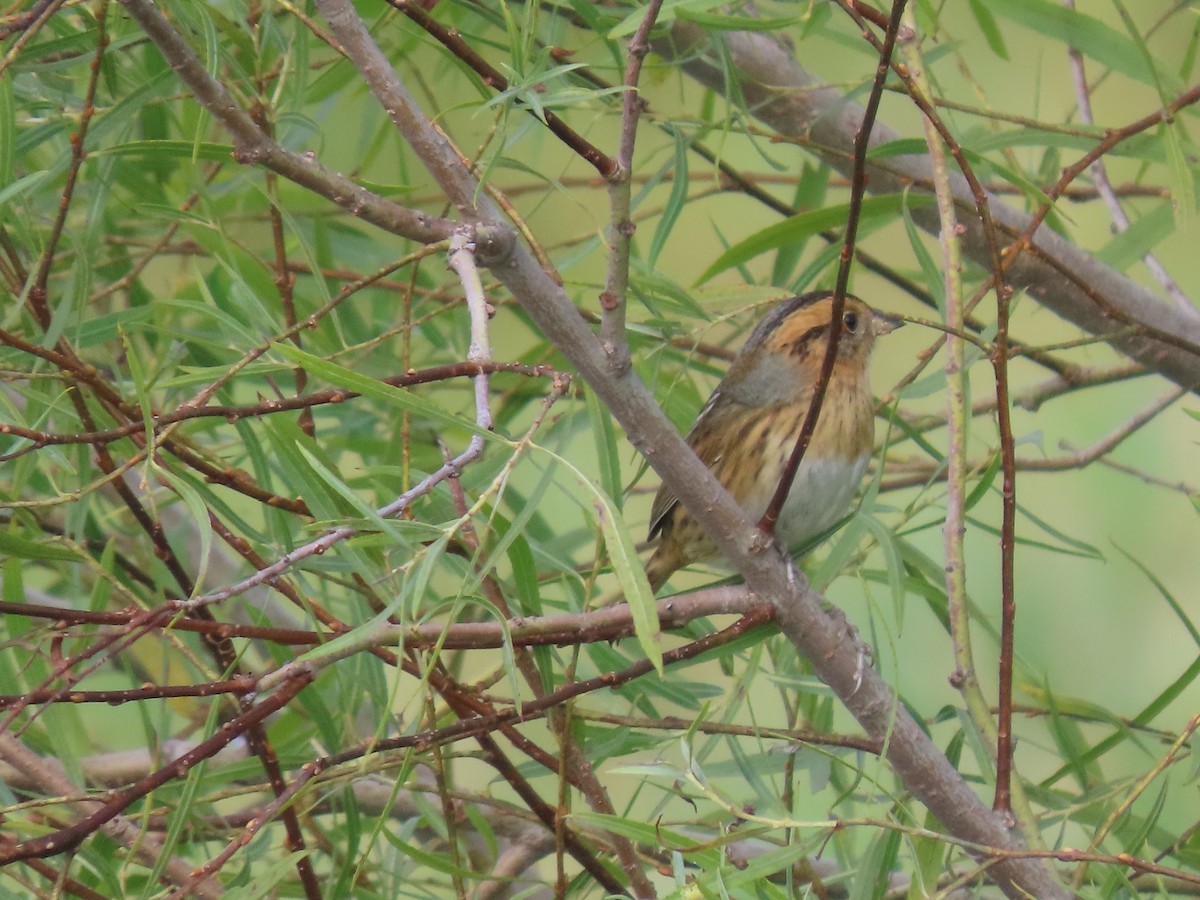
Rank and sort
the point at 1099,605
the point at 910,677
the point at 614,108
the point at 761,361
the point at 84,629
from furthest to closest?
the point at 1099,605
the point at 910,677
the point at 761,361
the point at 84,629
the point at 614,108

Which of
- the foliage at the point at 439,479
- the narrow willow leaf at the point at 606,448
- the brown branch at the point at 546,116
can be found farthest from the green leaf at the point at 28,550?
→ the brown branch at the point at 546,116

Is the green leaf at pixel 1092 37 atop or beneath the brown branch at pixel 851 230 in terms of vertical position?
atop

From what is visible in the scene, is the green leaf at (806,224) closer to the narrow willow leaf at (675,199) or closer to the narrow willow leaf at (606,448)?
the narrow willow leaf at (675,199)

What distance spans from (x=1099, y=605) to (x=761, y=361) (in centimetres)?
216

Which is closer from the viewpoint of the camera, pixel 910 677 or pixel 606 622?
pixel 606 622

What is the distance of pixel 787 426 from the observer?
88.6 inches

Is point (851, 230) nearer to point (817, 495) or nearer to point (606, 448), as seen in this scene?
point (606, 448)

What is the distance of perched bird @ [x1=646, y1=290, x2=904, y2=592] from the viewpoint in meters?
2.19

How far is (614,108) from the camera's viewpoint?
5.95 feet

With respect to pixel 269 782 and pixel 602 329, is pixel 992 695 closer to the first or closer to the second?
A: pixel 269 782

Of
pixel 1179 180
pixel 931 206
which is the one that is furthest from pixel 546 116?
pixel 931 206

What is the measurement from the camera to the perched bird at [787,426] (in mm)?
2188

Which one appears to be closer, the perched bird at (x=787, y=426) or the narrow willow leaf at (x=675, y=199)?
the narrow willow leaf at (x=675, y=199)

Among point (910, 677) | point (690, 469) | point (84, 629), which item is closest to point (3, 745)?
point (84, 629)
